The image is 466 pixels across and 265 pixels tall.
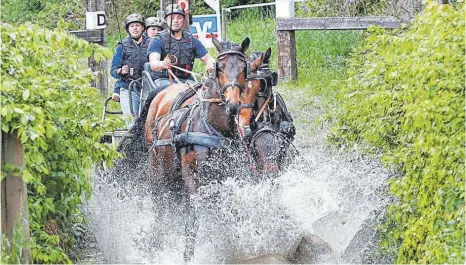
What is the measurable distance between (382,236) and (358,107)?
116cm

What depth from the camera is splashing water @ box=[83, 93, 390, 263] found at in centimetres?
913

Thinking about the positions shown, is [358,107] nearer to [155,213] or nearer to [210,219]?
[210,219]

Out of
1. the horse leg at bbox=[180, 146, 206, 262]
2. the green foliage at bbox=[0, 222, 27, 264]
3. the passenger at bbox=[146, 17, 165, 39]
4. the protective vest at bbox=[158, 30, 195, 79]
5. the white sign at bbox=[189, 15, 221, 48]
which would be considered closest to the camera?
the green foliage at bbox=[0, 222, 27, 264]

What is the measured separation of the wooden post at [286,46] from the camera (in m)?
16.4

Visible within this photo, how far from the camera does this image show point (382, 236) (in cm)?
902

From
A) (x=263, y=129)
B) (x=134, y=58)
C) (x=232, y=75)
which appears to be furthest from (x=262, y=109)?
(x=134, y=58)

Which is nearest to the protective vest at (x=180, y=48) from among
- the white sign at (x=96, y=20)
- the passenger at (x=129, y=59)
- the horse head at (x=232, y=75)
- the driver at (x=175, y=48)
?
the driver at (x=175, y=48)

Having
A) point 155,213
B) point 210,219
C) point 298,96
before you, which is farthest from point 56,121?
point 298,96

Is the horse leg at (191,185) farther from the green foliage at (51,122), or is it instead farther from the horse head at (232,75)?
the green foliage at (51,122)

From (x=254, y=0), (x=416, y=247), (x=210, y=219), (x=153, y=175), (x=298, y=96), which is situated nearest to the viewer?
(x=416, y=247)

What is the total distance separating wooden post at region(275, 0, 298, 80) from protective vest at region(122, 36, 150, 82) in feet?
12.6

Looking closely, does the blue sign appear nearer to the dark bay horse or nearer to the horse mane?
the dark bay horse

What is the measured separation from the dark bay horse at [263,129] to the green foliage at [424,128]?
2.31ft

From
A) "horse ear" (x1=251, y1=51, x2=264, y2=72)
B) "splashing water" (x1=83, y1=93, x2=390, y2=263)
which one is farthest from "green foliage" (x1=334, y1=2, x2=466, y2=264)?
"horse ear" (x1=251, y1=51, x2=264, y2=72)
